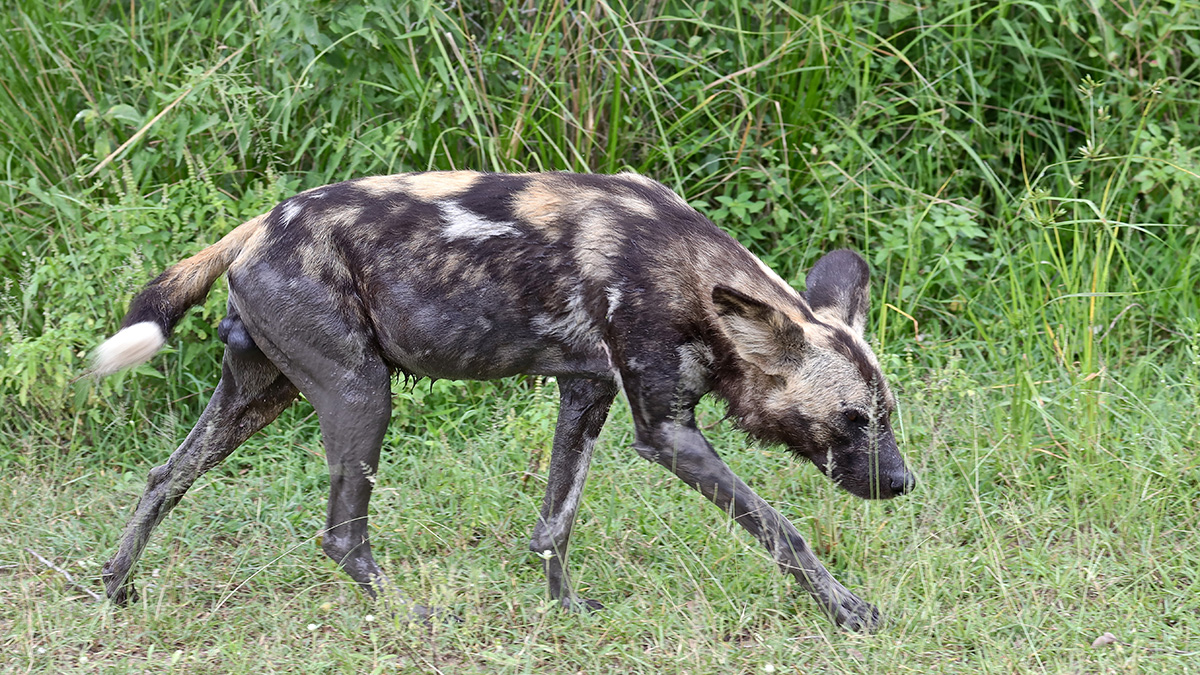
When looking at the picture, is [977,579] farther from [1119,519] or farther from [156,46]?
[156,46]

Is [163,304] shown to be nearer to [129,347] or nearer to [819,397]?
[129,347]

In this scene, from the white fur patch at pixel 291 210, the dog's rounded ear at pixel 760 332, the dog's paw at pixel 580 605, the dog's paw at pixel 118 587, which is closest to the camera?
the dog's rounded ear at pixel 760 332

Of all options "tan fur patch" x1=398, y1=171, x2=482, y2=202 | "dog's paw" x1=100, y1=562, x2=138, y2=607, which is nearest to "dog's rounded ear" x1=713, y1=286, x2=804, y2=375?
"tan fur patch" x1=398, y1=171, x2=482, y2=202

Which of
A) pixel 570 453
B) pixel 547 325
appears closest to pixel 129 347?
pixel 547 325

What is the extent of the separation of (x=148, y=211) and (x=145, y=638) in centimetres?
168

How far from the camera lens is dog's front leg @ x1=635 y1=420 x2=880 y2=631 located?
3148mm

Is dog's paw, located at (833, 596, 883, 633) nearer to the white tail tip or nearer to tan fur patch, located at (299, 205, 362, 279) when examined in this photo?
tan fur patch, located at (299, 205, 362, 279)

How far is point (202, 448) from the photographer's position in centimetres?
345

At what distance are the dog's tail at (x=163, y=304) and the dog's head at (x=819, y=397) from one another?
4.28 ft

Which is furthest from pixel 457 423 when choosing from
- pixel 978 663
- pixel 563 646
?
pixel 978 663

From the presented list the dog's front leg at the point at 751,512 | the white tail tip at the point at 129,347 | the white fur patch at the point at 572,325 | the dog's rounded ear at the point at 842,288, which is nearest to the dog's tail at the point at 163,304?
the white tail tip at the point at 129,347

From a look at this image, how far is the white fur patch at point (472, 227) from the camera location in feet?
10.4

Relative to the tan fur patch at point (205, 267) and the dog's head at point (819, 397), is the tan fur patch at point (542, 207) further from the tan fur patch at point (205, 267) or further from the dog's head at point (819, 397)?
the tan fur patch at point (205, 267)

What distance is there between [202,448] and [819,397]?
1675 millimetres
